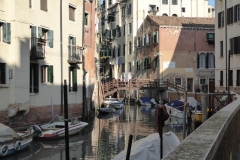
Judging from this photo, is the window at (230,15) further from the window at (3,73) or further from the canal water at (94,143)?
the window at (3,73)

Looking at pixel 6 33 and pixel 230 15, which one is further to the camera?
pixel 230 15

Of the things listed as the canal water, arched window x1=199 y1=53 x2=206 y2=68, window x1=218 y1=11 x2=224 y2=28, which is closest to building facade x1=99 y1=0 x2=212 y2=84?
arched window x1=199 y1=53 x2=206 y2=68

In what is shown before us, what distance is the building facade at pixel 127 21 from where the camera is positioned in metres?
48.2

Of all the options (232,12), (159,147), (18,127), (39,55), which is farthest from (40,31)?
(232,12)

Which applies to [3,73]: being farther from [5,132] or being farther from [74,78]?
[74,78]

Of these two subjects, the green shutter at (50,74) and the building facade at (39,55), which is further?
the green shutter at (50,74)

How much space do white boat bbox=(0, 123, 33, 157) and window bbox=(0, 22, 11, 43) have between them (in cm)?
473

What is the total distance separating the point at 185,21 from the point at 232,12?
1180 cm

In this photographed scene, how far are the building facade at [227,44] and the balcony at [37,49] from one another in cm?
1330

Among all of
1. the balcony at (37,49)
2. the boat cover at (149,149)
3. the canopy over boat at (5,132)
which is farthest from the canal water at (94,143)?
the balcony at (37,49)

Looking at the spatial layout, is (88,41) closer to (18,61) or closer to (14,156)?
(18,61)

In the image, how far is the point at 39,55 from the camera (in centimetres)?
2017

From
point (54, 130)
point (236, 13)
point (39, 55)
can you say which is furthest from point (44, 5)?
point (236, 13)

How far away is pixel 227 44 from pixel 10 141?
2095cm
